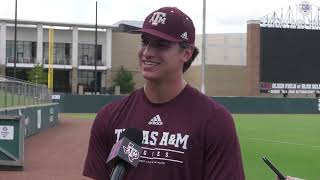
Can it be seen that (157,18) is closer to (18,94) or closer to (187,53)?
(187,53)

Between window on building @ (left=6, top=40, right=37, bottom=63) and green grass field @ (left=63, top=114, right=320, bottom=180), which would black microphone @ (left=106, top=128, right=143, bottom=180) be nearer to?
green grass field @ (left=63, top=114, right=320, bottom=180)

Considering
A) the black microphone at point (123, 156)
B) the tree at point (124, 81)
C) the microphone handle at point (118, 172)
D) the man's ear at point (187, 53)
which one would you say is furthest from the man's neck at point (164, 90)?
the tree at point (124, 81)

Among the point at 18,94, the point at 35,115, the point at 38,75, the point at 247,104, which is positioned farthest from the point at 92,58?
the point at 18,94

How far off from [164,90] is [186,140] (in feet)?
0.92

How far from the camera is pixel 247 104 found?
58812mm

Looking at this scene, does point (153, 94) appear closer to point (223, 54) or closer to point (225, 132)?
point (225, 132)

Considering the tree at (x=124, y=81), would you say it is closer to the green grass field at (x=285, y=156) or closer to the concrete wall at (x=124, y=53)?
the concrete wall at (x=124, y=53)

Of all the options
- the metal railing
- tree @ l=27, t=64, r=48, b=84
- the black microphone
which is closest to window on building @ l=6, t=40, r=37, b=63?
tree @ l=27, t=64, r=48, b=84

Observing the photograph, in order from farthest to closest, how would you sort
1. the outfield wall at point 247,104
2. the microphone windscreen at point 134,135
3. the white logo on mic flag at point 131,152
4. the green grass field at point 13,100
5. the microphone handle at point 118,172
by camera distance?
the outfield wall at point 247,104 < the green grass field at point 13,100 < the microphone windscreen at point 134,135 < the white logo on mic flag at point 131,152 < the microphone handle at point 118,172

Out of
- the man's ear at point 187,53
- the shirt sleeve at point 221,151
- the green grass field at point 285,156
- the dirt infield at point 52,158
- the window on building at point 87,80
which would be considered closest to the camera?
the shirt sleeve at point 221,151

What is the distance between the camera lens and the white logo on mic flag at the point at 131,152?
2.42 meters

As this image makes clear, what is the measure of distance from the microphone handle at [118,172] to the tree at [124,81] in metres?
81.3

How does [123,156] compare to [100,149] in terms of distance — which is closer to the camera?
[123,156]

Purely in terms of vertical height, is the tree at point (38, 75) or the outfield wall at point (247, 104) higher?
the tree at point (38, 75)
